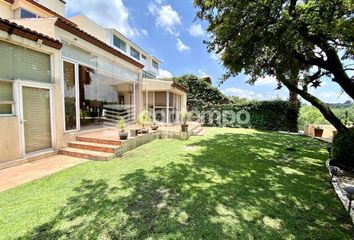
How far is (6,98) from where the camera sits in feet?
19.7

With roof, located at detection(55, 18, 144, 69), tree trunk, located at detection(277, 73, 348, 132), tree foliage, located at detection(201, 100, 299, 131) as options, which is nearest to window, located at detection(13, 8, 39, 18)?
roof, located at detection(55, 18, 144, 69)

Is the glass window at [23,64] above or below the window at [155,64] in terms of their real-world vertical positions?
below

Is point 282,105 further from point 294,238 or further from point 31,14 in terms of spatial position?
point 31,14

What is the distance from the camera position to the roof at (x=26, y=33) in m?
5.64

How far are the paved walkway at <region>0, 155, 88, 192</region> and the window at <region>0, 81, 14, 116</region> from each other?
1.84 m

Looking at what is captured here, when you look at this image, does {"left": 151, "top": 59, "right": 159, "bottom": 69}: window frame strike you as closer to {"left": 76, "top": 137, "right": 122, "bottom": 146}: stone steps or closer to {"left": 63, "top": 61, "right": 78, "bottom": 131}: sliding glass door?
{"left": 63, "top": 61, "right": 78, "bottom": 131}: sliding glass door

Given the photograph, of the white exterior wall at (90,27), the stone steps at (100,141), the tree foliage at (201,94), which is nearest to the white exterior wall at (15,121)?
the stone steps at (100,141)

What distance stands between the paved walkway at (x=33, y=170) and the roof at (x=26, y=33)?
14.0 ft

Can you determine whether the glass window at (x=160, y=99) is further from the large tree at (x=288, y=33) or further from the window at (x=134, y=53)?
the window at (x=134, y=53)

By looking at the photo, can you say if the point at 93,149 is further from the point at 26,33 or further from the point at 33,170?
the point at 26,33

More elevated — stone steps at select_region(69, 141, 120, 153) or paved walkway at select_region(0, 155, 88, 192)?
stone steps at select_region(69, 141, 120, 153)

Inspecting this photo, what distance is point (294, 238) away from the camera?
3006 mm

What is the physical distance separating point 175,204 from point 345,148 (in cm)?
694

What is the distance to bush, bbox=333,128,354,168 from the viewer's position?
268 inches
